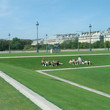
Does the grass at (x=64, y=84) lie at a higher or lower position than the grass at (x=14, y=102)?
lower

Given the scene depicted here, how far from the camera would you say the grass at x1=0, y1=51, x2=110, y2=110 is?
21.1 ft

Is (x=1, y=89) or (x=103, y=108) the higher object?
(x=1, y=89)

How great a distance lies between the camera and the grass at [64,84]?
6419 millimetres

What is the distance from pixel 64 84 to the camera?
1176 centimetres

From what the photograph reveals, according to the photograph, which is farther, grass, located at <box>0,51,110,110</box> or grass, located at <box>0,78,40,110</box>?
grass, located at <box>0,51,110,110</box>

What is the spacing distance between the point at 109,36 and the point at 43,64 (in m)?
113

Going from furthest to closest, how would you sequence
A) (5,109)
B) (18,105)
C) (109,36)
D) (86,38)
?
(86,38) → (109,36) → (18,105) → (5,109)

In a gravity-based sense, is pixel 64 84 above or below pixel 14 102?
below

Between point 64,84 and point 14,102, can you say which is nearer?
point 14,102

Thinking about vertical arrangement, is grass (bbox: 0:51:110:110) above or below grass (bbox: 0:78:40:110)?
below

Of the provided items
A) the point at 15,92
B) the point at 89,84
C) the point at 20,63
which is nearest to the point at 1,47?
the point at 20,63

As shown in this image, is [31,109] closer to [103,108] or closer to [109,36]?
[103,108]

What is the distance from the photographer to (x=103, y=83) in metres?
13.9

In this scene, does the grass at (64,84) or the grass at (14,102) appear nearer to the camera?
the grass at (14,102)
